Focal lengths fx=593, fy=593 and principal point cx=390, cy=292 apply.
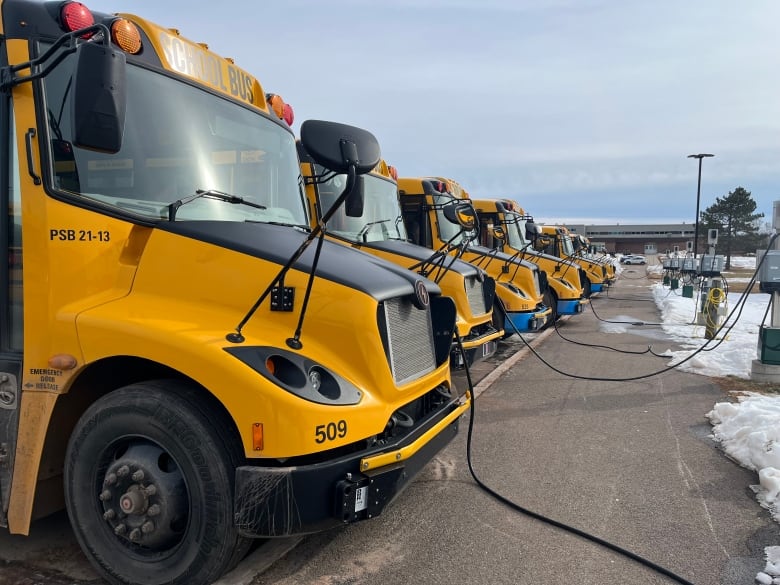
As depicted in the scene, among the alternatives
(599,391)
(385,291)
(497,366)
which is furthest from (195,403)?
(497,366)

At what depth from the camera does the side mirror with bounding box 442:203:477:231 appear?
7.08 m

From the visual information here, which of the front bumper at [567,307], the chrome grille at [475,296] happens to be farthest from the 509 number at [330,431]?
the front bumper at [567,307]

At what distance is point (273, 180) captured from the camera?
416 centimetres

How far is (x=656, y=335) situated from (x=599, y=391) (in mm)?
6031

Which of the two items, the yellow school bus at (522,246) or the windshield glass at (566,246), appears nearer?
the yellow school bus at (522,246)

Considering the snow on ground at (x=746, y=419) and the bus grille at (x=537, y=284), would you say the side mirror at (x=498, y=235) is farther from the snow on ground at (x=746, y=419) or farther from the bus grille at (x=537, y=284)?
the snow on ground at (x=746, y=419)

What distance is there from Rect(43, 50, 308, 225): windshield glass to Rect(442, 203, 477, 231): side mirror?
11.0ft

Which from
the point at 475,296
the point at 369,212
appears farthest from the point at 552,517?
the point at 369,212

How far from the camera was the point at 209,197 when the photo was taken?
3475mm

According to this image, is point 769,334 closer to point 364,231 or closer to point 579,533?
point 364,231

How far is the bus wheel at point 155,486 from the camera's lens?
2746mm

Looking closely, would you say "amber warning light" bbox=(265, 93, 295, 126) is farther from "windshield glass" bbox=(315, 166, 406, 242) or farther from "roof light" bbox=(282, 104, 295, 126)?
"windshield glass" bbox=(315, 166, 406, 242)

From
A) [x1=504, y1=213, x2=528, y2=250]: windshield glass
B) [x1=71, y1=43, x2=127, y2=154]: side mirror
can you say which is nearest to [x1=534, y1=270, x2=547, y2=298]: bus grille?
[x1=504, y1=213, x2=528, y2=250]: windshield glass

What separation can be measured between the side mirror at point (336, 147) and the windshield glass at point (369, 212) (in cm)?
337
